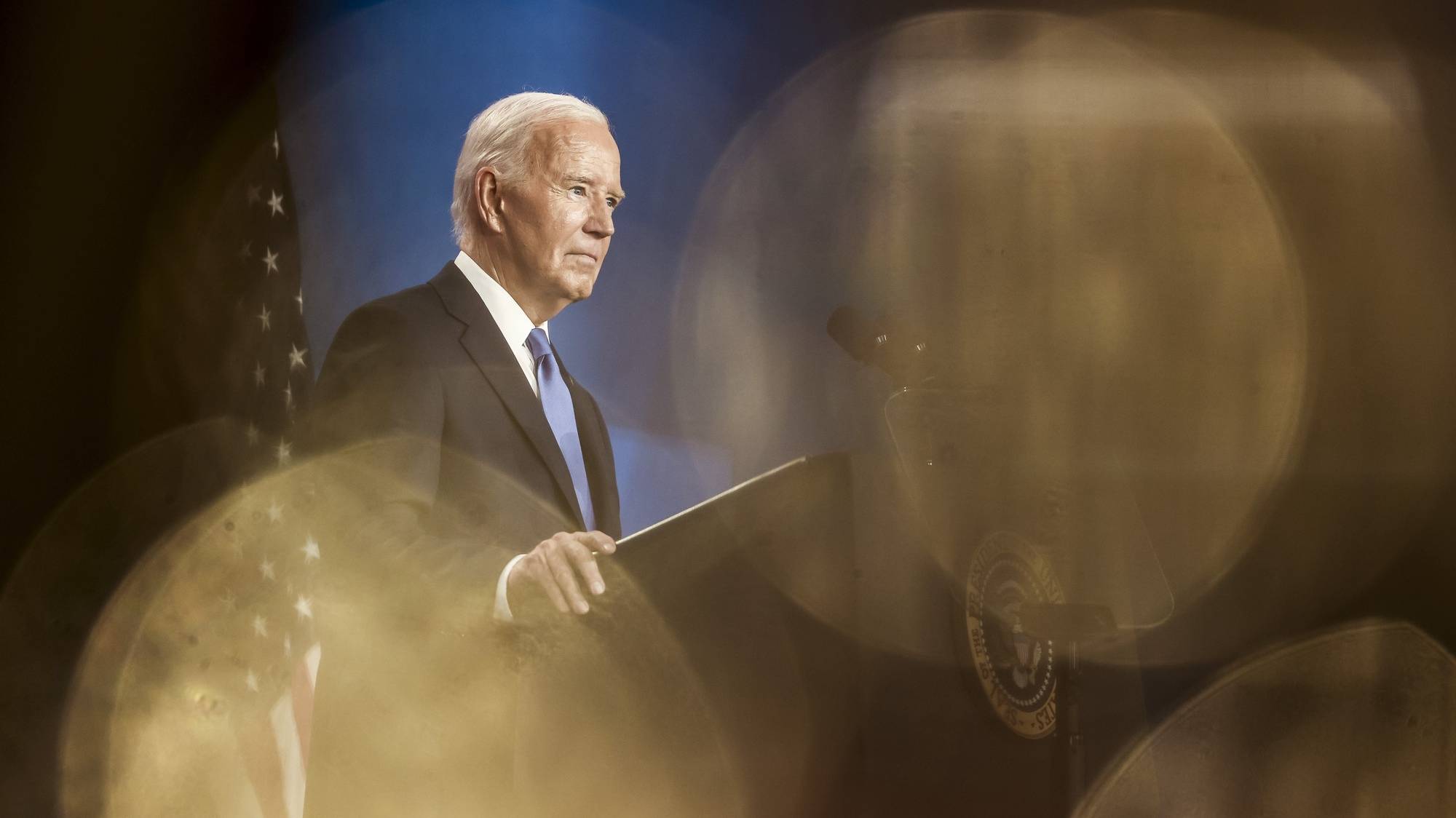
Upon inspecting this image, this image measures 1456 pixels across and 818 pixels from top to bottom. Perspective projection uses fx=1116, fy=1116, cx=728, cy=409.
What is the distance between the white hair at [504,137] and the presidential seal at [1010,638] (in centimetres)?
122

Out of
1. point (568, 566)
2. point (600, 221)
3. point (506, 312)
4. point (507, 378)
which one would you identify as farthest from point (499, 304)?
point (568, 566)

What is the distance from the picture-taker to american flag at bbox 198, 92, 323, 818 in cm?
197

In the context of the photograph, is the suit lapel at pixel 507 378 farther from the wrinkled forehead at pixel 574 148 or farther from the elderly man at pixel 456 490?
the wrinkled forehead at pixel 574 148

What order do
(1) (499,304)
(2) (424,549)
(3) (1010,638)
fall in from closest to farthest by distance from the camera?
(2) (424,549) → (1) (499,304) → (3) (1010,638)

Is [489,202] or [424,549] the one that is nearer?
[424,549]

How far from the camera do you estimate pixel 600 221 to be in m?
2.13

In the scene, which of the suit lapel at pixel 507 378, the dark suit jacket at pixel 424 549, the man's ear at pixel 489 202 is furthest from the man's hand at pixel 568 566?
the man's ear at pixel 489 202

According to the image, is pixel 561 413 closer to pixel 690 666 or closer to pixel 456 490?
pixel 456 490

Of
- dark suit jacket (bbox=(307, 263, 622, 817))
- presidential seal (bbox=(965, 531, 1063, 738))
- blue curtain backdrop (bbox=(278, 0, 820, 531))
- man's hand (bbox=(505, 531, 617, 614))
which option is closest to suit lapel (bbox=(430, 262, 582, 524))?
dark suit jacket (bbox=(307, 263, 622, 817))

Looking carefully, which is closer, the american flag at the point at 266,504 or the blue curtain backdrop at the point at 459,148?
the american flag at the point at 266,504

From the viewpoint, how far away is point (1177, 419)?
9.27ft

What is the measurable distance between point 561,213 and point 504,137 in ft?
0.62

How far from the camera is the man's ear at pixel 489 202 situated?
6.75ft

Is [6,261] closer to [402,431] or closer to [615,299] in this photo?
[402,431]
